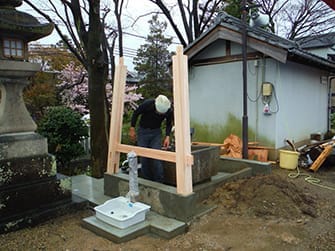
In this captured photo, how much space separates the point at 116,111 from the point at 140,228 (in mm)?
1989

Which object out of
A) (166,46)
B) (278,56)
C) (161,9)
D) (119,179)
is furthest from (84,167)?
(166,46)

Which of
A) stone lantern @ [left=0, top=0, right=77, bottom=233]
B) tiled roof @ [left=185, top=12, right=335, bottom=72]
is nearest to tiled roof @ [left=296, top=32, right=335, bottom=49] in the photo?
tiled roof @ [left=185, top=12, right=335, bottom=72]

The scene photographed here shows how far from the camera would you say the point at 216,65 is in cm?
816

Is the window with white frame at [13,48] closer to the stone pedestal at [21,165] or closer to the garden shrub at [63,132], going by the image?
the stone pedestal at [21,165]

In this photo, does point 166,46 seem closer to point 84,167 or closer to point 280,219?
point 84,167

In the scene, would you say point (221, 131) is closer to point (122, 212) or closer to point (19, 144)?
point (122, 212)

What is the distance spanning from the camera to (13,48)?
12.8 feet

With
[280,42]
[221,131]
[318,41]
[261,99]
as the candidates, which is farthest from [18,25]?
[318,41]

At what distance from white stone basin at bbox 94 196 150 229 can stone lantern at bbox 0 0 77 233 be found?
86 centimetres

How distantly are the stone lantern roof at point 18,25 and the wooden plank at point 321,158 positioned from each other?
19.8 ft

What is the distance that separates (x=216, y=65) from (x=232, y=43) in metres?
0.75

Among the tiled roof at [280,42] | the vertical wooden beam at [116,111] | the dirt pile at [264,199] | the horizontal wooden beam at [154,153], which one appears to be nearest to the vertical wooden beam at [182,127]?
the horizontal wooden beam at [154,153]

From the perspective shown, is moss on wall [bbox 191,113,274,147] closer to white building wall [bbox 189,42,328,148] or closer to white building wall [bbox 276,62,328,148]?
white building wall [bbox 189,42,328,148]

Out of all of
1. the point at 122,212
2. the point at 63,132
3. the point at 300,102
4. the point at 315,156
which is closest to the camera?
the point at 122,212
